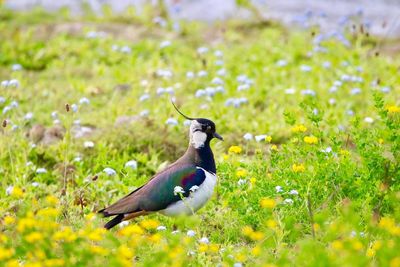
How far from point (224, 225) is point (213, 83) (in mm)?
2989

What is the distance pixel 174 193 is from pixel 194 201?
147 millimetres

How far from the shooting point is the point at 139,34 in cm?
1048

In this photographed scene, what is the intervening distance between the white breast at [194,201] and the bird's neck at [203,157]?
0.13 meters

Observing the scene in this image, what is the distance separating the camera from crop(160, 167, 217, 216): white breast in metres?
5.23

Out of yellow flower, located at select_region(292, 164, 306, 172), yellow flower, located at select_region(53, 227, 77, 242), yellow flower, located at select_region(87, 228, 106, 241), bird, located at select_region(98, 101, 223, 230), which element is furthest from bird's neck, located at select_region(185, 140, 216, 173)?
yellow flower, located at select_region(53, 227, 77, 242)

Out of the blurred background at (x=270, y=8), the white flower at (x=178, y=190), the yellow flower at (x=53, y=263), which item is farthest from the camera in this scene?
the blurred background at (x=270, y=8)

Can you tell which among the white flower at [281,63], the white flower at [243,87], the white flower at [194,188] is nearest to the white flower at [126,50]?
the white flower at [281,63]

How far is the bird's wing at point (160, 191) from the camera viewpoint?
17.0ft

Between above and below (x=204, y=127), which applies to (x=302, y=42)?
below

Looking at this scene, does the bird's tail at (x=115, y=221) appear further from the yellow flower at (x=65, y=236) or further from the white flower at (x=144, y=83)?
the white flower at (x=144, y=83)

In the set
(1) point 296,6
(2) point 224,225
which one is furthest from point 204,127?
(1) point 296,6

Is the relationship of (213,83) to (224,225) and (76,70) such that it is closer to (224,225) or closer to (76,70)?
(76,70)

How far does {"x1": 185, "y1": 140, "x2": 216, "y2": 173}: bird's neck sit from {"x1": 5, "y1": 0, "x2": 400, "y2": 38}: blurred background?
17.4 feet

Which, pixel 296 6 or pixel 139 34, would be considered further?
pixel 296 6
